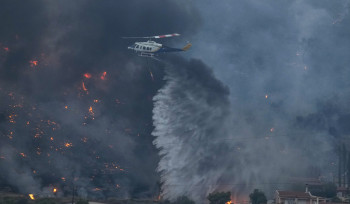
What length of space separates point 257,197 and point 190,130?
67.3 feet

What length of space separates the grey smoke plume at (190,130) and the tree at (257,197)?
8617 millimetres

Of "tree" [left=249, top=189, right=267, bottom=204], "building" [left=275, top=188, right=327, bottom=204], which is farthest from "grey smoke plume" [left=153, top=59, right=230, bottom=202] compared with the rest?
"building" [left=275, top=188, right=327, bottom=204]

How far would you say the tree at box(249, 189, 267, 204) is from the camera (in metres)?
93.2

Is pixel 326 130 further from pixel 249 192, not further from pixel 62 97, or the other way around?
pixel 62 97

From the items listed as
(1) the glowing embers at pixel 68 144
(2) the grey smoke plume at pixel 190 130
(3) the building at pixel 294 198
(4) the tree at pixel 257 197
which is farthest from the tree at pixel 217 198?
(1) the glowing embers at pixel 68 144

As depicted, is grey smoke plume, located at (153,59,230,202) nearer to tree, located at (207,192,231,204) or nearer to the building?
tree, located at (207,192,231,204)

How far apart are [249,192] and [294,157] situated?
22.0 meters

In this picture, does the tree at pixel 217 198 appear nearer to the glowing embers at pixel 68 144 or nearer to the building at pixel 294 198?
the building at pixel 294 198

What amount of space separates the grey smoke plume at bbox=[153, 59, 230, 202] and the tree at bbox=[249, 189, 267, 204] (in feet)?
28.3

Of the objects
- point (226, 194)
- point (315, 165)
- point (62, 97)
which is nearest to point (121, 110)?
point (62, 97)

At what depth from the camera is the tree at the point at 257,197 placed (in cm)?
9325

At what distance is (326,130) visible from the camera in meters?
125

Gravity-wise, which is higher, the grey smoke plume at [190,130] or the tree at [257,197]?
the grey smoke plume at [190,130]

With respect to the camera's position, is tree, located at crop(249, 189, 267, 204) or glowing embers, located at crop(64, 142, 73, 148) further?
glowing embers, located at crop(64, 142, 73, 148)
